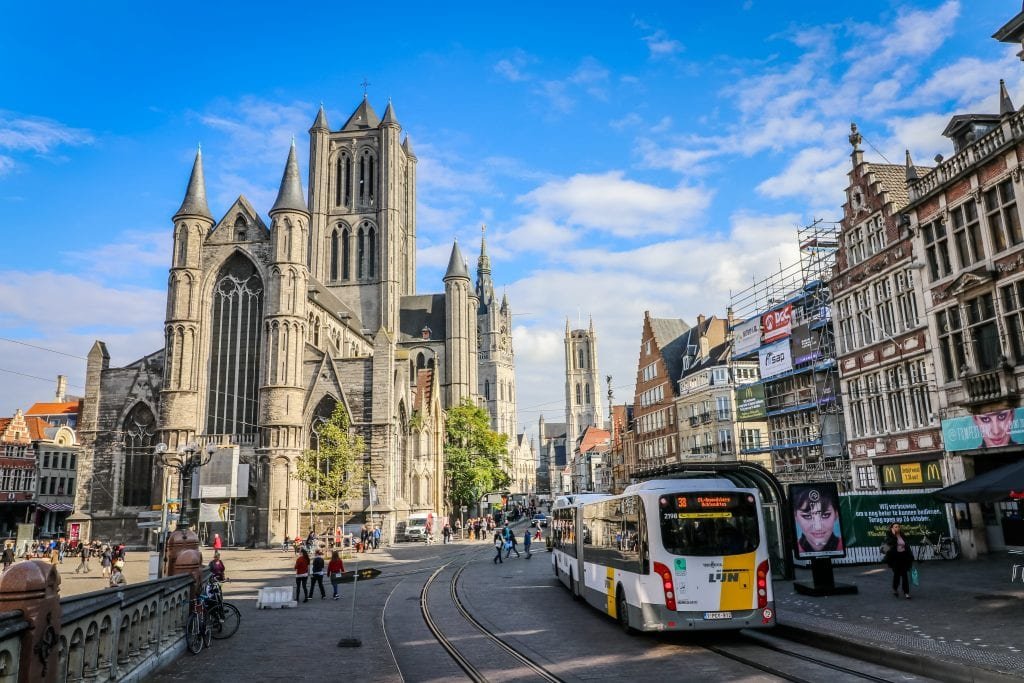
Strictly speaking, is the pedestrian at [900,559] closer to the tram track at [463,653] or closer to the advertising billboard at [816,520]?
the advertising billboard at [816,520]

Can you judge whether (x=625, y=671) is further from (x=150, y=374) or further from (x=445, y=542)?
(x=150, y=374)

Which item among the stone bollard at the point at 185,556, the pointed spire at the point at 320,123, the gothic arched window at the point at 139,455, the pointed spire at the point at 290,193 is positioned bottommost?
the stone bollard at the point at 185,556

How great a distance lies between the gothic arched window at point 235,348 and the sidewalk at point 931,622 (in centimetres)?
3712

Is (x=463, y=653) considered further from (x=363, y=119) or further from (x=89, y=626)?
(x=363, y=119)

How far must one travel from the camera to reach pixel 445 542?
1848 inches

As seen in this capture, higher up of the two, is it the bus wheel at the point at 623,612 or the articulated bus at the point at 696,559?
the articulated bus at the point at 696,559

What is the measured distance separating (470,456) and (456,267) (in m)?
22.8

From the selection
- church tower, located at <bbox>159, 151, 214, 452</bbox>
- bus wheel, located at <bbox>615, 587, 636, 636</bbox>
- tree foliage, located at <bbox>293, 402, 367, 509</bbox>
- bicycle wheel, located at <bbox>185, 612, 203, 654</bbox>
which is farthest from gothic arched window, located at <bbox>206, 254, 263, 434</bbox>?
bus wheel, located at <bbox>615, 587, 636, 636</bbox>

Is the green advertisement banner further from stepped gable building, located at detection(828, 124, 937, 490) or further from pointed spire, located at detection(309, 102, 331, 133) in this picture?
pointed spire, located at detection(309, 102, 331, 133)

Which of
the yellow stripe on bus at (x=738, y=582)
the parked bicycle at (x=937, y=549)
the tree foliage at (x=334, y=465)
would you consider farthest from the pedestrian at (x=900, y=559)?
the tree foliage at (x=334, y=465)

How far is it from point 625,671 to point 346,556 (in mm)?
28603

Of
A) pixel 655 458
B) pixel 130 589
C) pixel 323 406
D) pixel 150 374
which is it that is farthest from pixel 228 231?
pixel 130 589

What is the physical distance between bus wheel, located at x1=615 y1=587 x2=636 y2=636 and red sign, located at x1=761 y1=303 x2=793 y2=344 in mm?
25779

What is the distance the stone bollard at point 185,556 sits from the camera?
1241 centimetres
